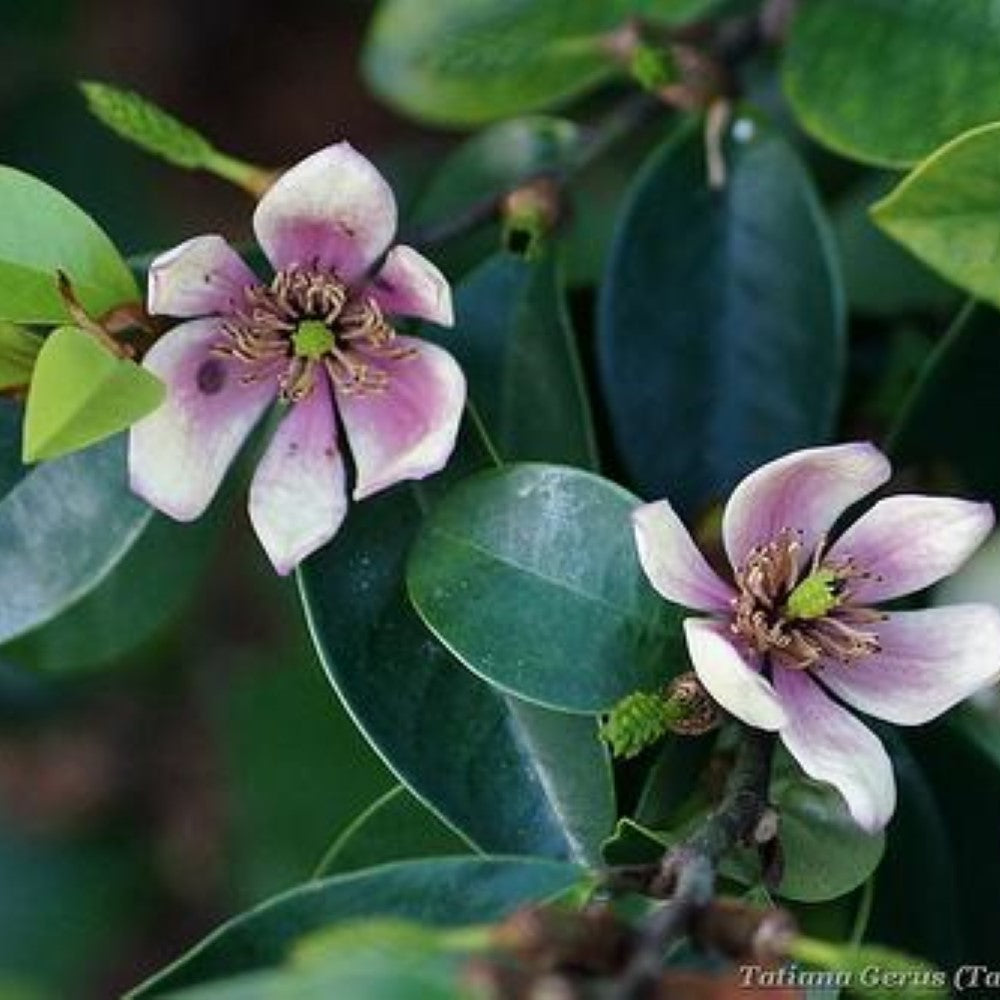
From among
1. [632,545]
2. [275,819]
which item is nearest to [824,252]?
[632,545]

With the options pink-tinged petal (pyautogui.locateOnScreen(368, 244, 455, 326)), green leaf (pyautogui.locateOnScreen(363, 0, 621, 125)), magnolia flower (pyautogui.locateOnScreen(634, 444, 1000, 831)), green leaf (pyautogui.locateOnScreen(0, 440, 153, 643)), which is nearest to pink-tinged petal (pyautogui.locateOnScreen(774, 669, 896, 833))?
magnolia flower (pyautogui.locateOnScreen(634, 444, 1000, 831))

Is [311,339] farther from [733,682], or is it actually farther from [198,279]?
[733,682]

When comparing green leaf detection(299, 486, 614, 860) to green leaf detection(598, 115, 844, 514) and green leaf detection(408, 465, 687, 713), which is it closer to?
green leaf detection(408, 465, 687, 713)

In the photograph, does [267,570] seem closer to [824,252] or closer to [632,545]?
[824,252]

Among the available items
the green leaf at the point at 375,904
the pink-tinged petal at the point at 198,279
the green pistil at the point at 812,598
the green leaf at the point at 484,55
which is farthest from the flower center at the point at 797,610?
the green leaf at the point at 484,55

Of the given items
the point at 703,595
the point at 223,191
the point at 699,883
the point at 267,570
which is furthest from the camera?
the point at 223,191

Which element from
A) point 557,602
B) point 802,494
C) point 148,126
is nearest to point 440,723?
point 557,602

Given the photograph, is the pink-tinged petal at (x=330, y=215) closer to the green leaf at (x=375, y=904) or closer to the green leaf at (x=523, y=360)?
the green leaf at (x=523, y=360)

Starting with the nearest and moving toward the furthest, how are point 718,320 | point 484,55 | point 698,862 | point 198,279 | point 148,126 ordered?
point 698,862 < point 198,279 < point 148,126 < point 718,320 < point 484,55
